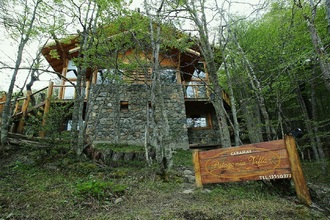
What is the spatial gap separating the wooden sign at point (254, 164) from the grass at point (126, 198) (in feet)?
0.84

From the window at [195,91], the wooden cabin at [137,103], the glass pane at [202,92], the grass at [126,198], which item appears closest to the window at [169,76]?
the wooden cabin at [137,103]

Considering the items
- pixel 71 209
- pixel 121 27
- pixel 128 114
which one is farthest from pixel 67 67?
pixel 71 209

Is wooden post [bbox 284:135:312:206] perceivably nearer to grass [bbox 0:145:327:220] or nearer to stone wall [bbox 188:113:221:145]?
grass [bbox 0:145:327:220]

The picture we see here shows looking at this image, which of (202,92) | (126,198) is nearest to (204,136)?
(202,92)

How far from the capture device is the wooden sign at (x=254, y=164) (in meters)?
2.81

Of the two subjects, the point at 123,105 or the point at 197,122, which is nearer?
the point at 123,105

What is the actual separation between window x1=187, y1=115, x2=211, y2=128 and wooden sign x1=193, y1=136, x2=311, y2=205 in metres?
7.07

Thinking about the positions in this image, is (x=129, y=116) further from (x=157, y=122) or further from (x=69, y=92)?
(x=157, y=122)

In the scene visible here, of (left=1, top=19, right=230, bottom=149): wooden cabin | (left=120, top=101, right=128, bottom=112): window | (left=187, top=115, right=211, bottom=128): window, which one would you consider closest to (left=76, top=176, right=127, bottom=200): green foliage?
(left=1, top=19, right=230, bottom=149): wooden cabin

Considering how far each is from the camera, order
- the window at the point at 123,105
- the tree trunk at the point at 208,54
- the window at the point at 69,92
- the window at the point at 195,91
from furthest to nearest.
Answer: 1. the window at the point at 195,91
2. the window at the point at 69,92
3. the window at the point at 123,105
4. the tree trunk at the point at 208,54

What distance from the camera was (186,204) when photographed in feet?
9.21

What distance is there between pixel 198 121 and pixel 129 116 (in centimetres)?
406

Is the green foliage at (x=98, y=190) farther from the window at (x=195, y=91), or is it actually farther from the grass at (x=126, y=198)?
the window at (x=195, y=91)

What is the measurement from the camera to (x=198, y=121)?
10.9 metres
